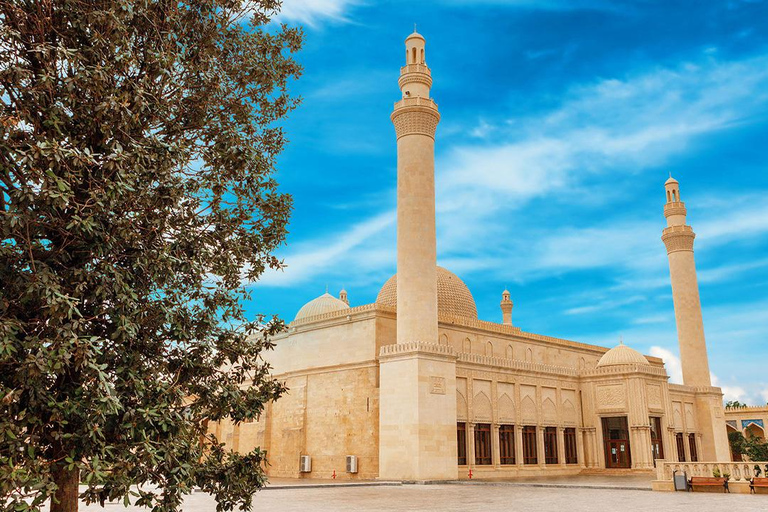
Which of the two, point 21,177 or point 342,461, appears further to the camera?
Result: point 342,461

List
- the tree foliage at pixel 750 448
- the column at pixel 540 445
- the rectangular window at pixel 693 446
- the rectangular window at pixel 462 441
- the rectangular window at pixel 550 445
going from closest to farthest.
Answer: the rectangular window at pixel 462 441 → the column at pixel 540 445 → the rectangular window at pixel 550 445 → the rectangular window at pixel 693 446 → the tree foliage at pixel 750 448

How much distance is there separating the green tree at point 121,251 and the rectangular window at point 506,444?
2271 centimetres

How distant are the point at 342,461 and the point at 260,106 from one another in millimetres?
21332

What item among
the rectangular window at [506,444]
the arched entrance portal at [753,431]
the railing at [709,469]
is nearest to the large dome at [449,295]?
the rectangular window at [506,444]

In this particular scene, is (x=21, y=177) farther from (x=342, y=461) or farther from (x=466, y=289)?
(x=466, y=289)

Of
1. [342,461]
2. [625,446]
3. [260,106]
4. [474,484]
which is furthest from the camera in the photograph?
[625,446]

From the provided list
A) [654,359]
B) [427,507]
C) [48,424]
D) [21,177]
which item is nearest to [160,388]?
[48,424]

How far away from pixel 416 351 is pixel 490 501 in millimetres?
9606

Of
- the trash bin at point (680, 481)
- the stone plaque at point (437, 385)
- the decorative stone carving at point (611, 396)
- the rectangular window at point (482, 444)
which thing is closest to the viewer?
the trash bin at point (680, 481)

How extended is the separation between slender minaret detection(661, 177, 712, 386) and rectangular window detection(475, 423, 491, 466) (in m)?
16.9

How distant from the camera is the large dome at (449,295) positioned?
3609cm

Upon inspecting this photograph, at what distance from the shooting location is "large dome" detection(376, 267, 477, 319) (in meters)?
36.1

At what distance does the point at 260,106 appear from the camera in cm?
972

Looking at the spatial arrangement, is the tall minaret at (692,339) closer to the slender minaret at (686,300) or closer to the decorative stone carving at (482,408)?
the slender minaret at (686,300)
